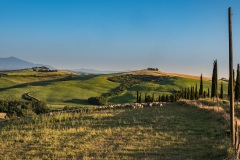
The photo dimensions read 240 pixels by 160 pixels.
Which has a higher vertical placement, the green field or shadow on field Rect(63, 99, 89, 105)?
the green field

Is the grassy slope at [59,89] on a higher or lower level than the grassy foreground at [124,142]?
higher

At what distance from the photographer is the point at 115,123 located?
25.5 metres

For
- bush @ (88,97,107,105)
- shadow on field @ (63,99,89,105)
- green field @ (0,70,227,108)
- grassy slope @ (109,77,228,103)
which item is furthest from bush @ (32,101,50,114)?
grassy slope @ (109,77,228,103)

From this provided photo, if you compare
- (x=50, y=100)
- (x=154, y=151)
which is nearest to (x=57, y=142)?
(x=154, y=151)

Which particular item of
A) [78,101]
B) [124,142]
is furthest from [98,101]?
[124,142]

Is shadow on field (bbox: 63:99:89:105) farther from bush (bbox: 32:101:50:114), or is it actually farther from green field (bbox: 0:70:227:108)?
bush (bbox: 32:101:50:114)

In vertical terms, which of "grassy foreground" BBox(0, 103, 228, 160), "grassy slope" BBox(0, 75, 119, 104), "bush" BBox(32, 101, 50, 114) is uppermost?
"grassy slope" BBox(0, 75, 119, 104)

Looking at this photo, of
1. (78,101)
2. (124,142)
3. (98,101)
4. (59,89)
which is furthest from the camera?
(59,89)

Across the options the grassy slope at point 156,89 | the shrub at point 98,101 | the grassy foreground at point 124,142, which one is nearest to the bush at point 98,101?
the shrub at point 98,101

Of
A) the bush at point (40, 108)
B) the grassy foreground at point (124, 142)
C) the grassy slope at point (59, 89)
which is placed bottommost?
the bush at point (40, 108)

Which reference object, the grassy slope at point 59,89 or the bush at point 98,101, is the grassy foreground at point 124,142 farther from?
the grassy slope at point 59,89

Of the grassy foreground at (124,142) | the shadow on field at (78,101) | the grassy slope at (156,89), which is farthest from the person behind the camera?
the grassy slope at (156,89)

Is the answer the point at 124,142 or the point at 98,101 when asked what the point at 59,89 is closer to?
the point at 98,101

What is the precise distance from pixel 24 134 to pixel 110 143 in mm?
6566
